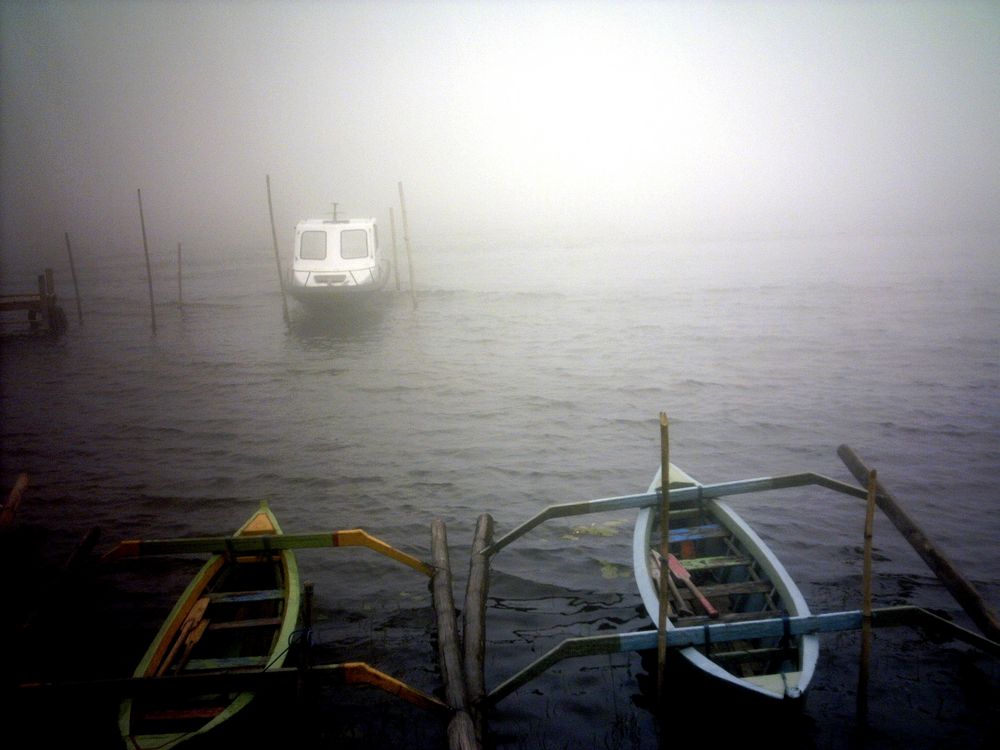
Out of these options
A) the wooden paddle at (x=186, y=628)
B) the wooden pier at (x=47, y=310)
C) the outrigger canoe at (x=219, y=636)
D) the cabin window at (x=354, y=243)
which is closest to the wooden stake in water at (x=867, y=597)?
the outrigger canoe at (x=219, y=636)

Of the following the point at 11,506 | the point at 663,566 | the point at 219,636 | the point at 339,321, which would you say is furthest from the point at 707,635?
the point at 339,321

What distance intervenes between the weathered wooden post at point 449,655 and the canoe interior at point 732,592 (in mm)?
1594

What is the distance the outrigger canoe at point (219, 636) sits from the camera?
4.16m

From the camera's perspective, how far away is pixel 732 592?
520 centimetres

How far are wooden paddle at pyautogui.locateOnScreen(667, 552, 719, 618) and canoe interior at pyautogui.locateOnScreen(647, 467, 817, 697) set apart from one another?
42mm

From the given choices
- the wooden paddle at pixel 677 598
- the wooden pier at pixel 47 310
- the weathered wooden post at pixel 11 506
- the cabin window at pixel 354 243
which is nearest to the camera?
the wooden paddle at pixel 677 598

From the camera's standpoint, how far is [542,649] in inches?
221

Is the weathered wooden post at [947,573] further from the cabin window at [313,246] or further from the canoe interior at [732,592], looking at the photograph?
the cabin window at [313,246]

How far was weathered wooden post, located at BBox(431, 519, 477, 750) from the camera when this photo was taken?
4109 millimetres

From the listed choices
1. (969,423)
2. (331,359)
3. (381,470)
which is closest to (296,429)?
(381,470)

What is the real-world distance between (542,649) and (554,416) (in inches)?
286

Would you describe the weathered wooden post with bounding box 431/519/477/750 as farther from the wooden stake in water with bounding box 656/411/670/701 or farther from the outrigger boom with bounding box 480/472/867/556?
the wooden stake in water with bounding box 656/411/670/701

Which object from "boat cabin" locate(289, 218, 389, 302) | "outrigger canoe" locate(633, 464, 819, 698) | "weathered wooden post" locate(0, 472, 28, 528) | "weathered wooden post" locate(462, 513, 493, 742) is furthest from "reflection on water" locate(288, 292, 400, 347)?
"outrigger canoe" locate(633, 464, 819, 698)

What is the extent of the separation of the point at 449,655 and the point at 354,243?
20.4 meters
